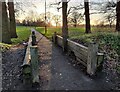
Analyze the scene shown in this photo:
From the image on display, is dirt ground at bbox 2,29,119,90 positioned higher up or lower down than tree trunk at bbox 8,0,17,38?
lower down

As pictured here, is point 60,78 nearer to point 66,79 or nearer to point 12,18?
point 66,79

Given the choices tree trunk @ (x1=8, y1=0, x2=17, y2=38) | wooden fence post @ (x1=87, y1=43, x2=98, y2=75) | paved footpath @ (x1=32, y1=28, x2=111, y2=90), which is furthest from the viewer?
tree trunk @ (x1=8, y1=0, x2=17, y2=38)

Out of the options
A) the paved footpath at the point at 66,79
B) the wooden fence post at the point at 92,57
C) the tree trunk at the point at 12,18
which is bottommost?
the paved footpath at the point at 66,79

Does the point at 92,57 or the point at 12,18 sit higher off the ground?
the point at 12,18

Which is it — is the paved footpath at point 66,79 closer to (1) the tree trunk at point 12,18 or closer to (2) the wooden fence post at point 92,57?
Answer: (2) the wooden fence post at point 92,57

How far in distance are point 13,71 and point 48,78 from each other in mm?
1723

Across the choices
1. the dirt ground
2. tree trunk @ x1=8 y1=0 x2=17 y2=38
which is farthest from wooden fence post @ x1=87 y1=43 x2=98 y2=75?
tree trunk @ x1=8 y1=0 x2=17 y2=38

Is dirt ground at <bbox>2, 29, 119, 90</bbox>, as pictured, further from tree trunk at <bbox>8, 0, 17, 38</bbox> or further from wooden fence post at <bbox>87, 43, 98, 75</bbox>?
tree trunk at <bbox>8, 0, 17, 38</bbox>

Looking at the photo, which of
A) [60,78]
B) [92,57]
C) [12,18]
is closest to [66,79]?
[60,78]

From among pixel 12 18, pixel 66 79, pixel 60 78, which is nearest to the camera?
pixel 66 79

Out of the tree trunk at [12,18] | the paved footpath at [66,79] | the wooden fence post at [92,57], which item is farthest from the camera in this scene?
the tree trunk at [12,18]

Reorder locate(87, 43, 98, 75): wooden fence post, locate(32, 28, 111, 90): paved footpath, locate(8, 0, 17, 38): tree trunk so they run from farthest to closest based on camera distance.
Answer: locate(8, 0, 17, 38): tree trunk → locate(87, 43, 98, 75): wooden fence post → locate(32, 28, 111, 90): paved footpath

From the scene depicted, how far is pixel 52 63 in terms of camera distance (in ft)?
30.0

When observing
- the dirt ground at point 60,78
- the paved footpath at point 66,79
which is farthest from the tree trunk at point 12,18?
the paved footpath at point 66,79
